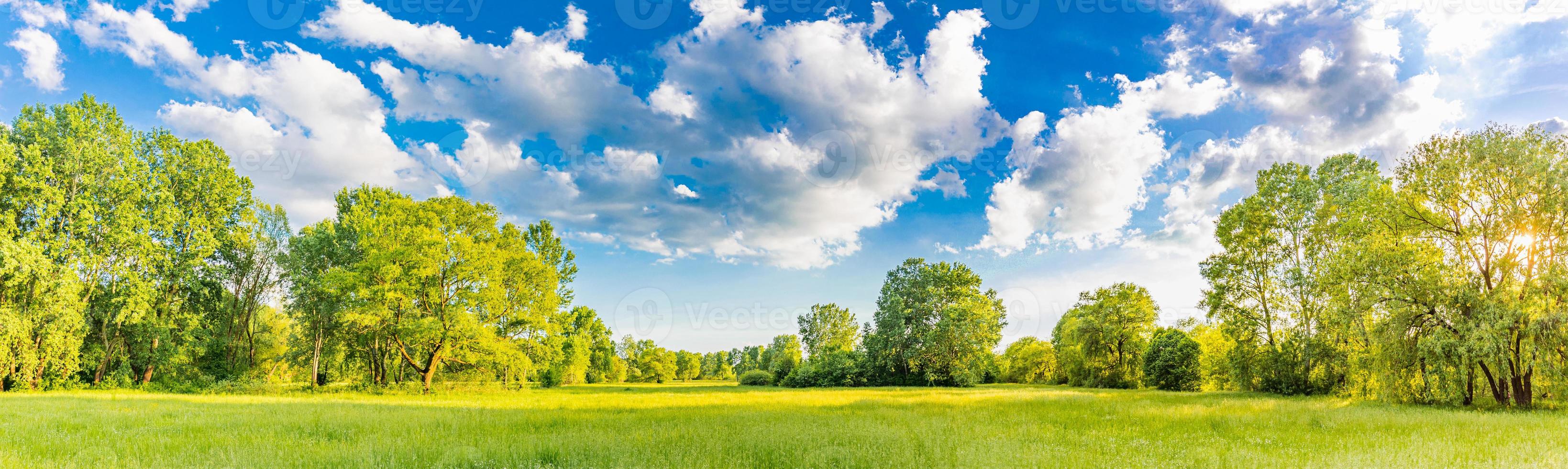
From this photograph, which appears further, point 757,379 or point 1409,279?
point 757,379

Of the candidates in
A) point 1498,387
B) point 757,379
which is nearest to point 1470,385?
point 1498,387

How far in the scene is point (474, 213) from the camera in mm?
36531

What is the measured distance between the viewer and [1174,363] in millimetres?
38969

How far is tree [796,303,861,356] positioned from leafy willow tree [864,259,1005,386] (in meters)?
27.6

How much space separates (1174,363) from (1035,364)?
24512 millimetres

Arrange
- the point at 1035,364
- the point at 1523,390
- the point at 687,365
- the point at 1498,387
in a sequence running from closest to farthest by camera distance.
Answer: the point at 1523,390
the point at 1498,387
the point at 1035,364
the point at 687,365

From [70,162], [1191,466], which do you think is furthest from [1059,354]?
[70,162]

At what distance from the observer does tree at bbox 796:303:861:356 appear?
8456cm

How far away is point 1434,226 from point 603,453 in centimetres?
3139

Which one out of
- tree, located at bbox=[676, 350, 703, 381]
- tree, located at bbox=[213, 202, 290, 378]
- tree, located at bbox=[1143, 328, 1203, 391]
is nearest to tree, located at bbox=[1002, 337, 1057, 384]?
tree, located at bbox=[1143, 328, 1203, 391]

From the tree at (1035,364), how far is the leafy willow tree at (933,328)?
34.3ft

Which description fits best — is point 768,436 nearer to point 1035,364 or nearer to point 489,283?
point 489,283

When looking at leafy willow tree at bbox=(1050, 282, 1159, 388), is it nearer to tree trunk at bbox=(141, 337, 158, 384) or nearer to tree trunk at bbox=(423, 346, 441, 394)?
tree trunk at bbox=(423, 346, 441, 394)

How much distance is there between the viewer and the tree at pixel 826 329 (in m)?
84.6
